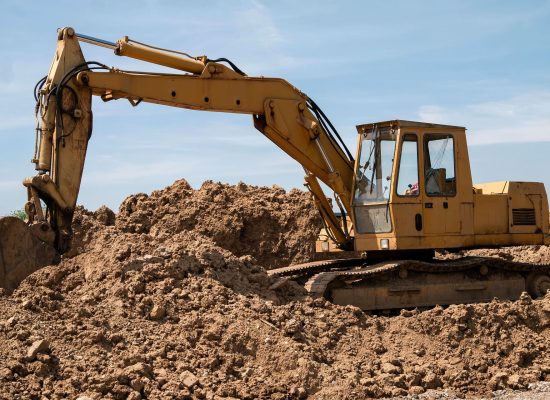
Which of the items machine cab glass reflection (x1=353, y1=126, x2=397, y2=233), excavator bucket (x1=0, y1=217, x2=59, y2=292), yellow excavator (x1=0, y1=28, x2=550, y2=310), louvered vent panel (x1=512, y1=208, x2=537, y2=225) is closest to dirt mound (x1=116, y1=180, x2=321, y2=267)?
yellow excavator (x1=0, y1=28, x2=550, y2=310)

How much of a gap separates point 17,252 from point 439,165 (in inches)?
248

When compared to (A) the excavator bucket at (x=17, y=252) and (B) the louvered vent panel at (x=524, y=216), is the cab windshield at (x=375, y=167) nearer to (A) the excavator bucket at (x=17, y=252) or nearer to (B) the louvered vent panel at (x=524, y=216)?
(B) the louvered vent panel at (x=524, y=216)

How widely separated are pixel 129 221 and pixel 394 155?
6637 millimetres

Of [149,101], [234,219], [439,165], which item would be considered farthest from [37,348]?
[234,219]

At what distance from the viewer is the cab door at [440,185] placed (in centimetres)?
1305

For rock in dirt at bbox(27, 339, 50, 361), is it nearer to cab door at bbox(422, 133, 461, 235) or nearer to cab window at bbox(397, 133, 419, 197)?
cab window at bbox(397, 133, 419, 197)

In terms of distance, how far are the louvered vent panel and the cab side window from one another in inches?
56.4

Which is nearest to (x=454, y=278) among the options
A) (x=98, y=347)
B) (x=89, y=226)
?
(x=98, y=347)

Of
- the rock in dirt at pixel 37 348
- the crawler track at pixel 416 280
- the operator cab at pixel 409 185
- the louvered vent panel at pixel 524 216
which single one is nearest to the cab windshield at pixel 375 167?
the operator cab at pixel 409 185

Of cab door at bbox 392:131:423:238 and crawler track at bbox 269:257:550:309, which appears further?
cab door at bbox 392:131:423:238

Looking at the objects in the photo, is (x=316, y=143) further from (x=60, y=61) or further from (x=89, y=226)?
Result: (x=89, y=226)

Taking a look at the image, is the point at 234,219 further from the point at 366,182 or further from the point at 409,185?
the point at 409,185

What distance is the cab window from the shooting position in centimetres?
1288

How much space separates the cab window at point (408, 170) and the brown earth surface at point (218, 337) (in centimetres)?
184
